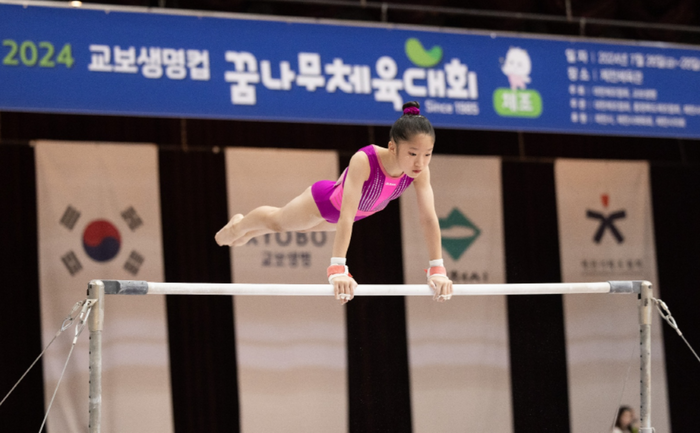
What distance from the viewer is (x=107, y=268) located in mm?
6383

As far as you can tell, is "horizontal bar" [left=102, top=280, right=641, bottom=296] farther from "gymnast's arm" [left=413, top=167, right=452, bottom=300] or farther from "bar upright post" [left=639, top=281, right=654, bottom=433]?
"bar upright post" [left=639, top=281, right=654, bottom=433]

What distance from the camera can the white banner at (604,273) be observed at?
735 cm

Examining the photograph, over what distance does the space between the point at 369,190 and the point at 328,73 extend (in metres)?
1.93

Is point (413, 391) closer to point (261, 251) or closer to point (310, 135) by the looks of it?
point (261, 251)

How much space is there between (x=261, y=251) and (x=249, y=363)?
3.03 feet

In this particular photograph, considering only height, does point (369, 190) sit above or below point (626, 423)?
above

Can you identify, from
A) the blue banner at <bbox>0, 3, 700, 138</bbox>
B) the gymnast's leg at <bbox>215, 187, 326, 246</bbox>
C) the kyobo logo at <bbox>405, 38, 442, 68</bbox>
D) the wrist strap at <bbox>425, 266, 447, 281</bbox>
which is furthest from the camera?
the kyobo logo at <bbox>405, 38, 442, 68</bbox>

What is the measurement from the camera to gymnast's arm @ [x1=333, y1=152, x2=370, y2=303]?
11.0 ft

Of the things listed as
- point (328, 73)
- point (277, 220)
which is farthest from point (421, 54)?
point (277, 220)

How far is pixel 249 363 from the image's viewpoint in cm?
665

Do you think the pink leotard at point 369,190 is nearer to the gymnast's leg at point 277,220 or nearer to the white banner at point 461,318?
the gymnast's leg at point 277,220

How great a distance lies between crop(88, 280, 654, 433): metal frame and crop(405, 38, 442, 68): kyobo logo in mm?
2374

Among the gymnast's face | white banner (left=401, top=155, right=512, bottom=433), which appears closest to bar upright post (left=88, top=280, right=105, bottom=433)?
the gymnast's face

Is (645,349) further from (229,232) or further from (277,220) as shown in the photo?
(229,232)
